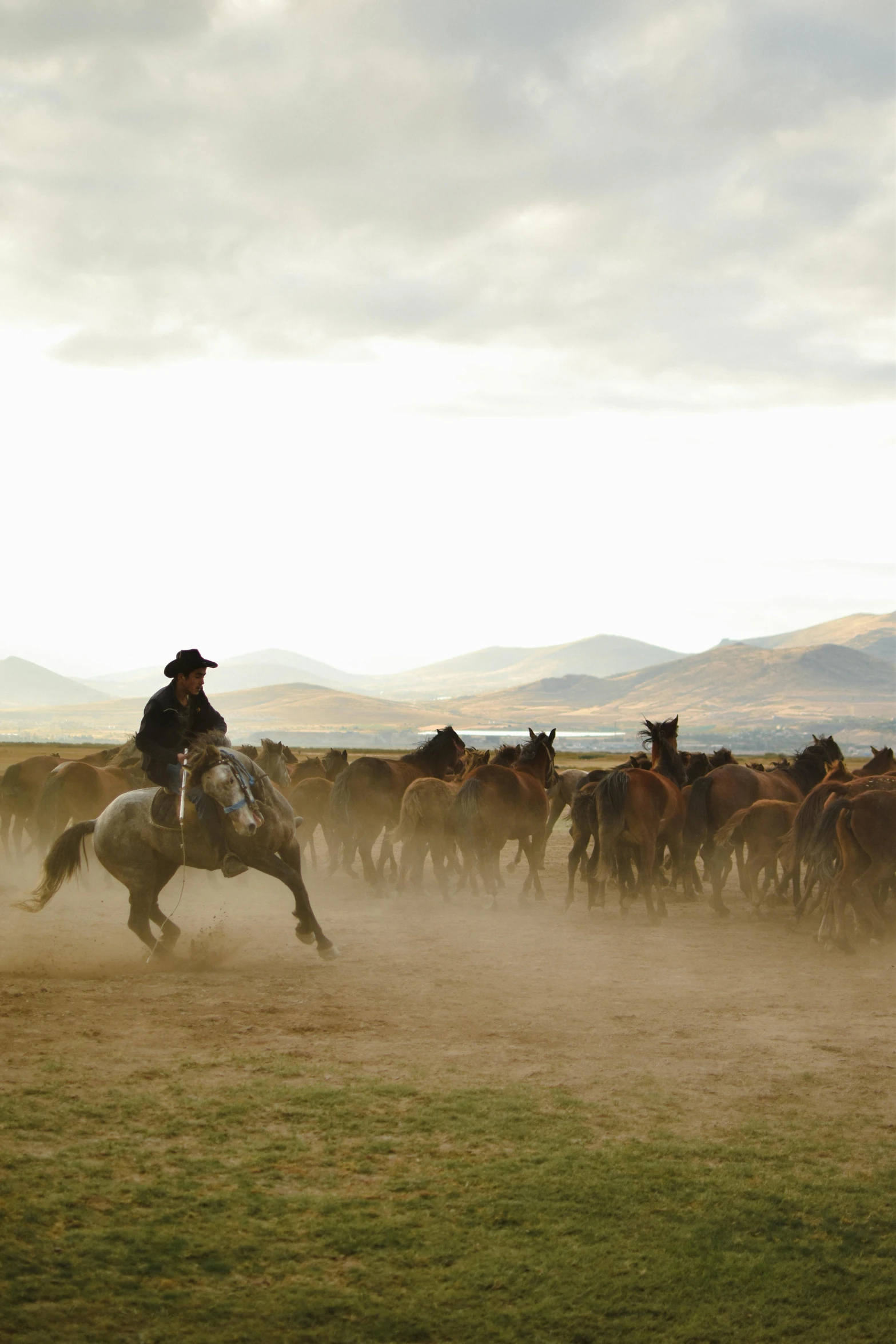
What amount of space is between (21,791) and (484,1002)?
1318 centimetres

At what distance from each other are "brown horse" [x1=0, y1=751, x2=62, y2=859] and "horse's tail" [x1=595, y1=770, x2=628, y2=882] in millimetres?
10569

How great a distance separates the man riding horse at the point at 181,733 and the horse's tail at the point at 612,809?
583 cm

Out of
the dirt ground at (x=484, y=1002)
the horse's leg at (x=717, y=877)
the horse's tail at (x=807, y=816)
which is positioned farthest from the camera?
the horse's leg at (x=717, y=877)

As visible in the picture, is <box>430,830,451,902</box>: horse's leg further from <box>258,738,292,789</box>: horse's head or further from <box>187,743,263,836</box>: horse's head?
<box>187,743,263,836</box>: horse's head

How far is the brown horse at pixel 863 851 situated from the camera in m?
12.5

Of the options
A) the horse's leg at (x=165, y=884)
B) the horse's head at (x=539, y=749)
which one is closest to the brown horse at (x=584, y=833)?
the horse's head at (x=539, y=749)

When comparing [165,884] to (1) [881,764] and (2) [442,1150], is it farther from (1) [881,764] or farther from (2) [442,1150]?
(1) [881,764]

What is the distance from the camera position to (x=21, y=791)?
65.7 feet

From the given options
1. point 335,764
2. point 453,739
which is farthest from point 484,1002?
point 335,764

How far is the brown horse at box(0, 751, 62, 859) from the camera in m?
20.0

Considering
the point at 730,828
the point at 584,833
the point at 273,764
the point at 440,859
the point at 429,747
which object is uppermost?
the point at 429,747

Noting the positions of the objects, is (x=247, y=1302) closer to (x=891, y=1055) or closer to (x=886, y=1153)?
(x=886, y=1153)

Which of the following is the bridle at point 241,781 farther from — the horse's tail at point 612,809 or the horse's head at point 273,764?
the horse's head at point 273,764

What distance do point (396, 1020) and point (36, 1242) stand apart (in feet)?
14.7
